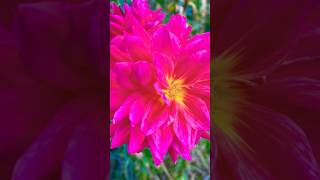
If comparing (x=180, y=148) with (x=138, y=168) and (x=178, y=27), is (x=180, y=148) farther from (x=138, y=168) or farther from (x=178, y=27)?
(x=138, y=168)

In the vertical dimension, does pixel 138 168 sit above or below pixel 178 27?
below

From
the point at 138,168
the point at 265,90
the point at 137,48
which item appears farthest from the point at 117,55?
the point at 138,168

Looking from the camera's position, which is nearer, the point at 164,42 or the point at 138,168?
the point at 164,42

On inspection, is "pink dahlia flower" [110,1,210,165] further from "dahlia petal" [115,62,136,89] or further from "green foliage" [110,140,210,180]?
"green foliage" [110,140,210,180]

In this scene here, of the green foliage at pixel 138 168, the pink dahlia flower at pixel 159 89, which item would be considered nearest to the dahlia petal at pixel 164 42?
the pink dahlia flower at pixel 159 89

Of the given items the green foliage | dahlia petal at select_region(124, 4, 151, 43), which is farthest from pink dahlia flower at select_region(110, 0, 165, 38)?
the green foliage
